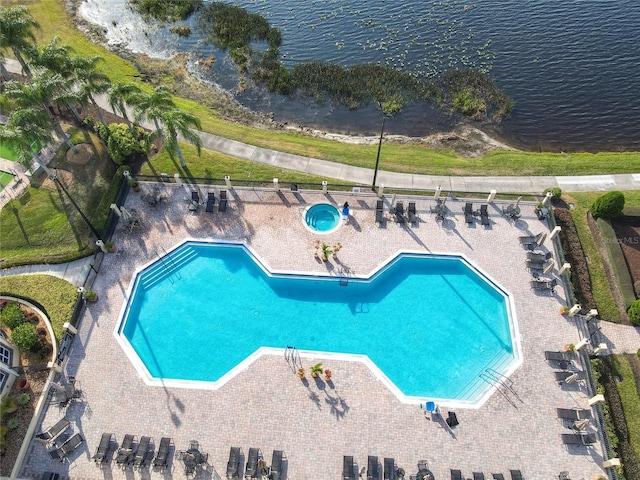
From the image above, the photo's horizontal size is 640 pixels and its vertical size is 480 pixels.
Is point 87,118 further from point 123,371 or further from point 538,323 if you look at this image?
point 538,323

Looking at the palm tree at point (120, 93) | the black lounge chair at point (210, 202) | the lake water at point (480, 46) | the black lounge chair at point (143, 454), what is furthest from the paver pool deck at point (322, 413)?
the lake water at point (480, 46)

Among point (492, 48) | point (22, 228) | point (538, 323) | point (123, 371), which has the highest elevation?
point (492, 48)

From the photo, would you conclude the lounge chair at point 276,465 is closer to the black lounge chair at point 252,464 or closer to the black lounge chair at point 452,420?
the black lounge chair at point 252,464

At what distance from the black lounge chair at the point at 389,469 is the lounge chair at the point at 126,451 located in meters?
13.5

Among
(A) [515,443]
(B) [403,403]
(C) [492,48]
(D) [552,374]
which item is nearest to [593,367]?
(D) [552,374]

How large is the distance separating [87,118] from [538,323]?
40291 mm

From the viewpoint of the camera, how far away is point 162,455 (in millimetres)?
20859

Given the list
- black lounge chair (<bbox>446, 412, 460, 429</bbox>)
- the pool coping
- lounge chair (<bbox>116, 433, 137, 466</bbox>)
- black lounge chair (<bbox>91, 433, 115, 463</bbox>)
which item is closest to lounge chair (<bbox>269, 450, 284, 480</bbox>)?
the pool coping

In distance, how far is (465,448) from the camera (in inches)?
848

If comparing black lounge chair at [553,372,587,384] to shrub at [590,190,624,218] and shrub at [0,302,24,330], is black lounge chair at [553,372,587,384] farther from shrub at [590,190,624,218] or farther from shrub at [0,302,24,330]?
shrub at [0,302,24,330]

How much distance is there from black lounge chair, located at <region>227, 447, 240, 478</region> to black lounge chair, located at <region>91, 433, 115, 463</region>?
665cm

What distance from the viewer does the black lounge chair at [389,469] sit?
67.4 ft

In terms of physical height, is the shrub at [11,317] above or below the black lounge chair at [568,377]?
above

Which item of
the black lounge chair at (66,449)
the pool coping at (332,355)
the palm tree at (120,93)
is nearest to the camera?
the black lounge chair at (66,449)
